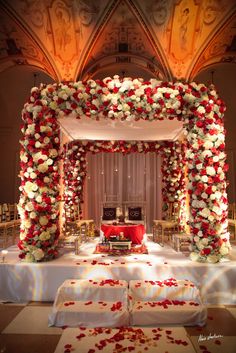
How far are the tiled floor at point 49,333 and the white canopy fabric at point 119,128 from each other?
3.92 m

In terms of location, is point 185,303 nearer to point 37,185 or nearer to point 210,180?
point 210,180

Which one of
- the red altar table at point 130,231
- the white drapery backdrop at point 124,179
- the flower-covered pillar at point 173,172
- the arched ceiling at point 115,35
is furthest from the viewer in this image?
the white drapery backdrop at point 124,179

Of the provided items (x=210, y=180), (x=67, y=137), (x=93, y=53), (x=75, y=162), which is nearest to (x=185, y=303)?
(x=210, y=180)

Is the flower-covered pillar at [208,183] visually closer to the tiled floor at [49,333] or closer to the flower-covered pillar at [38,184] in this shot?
the tiled floor at [49,333]

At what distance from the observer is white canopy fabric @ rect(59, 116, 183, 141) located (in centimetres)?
680

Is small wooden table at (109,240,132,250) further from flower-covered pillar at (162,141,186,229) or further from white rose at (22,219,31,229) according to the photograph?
flower-covered pillar at (162,141,186,229)

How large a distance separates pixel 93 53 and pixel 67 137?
10.0 ft

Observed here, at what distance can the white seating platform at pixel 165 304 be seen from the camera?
4070 millimetres

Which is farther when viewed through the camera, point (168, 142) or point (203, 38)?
point (168, 142)

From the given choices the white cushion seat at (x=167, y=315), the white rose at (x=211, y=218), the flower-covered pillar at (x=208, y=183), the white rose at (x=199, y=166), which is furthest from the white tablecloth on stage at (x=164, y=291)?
the white rose at (x=199, y=166)

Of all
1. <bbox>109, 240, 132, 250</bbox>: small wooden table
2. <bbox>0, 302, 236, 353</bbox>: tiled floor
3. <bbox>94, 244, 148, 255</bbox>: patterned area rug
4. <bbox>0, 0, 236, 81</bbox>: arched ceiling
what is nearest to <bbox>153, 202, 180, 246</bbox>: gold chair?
<bbox>94, 244, 148, 255</bbox>: patterned area rug

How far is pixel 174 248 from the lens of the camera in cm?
724

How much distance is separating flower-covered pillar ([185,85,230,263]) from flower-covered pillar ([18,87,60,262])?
2887 millimetres

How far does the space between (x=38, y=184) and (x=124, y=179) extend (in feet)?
27.4
